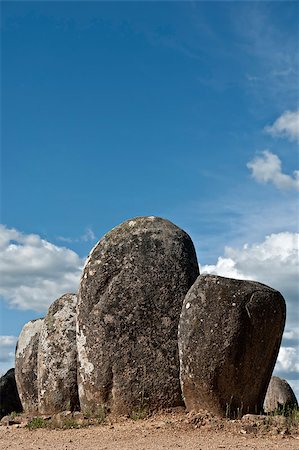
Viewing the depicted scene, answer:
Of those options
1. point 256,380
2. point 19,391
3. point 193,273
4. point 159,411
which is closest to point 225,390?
point 256,380

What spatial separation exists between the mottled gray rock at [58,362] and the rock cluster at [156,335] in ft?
0.08

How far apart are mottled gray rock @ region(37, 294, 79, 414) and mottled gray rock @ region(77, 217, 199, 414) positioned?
2.99 ft

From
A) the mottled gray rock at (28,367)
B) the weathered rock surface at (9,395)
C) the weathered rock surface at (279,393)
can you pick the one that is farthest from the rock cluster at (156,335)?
the weathered rock surface at (279,393)

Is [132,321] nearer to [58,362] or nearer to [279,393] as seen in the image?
[58,362]

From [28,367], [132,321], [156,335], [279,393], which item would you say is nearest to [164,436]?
[156,335]

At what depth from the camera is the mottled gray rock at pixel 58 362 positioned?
16.1 metres

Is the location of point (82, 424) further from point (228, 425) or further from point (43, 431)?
point (228, 425)

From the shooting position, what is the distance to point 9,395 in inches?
784

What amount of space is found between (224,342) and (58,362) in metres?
4.67

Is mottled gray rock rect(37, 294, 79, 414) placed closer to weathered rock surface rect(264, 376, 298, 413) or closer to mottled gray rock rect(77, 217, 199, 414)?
mottled gray rock rect(77, 217, 199, 414)

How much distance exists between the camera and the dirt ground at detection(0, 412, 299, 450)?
11.7 m

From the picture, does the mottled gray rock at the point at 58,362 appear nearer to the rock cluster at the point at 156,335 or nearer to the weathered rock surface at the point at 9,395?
the rock cluster at the point at 156,335

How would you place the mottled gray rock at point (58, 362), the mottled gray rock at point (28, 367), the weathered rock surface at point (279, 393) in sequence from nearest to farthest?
the mottled gray rock at point (58, 362) < the mottled gray rock at point (28, 367) < the weathered rock surface at point (279, 393)

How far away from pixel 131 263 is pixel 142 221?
1.21 metres
